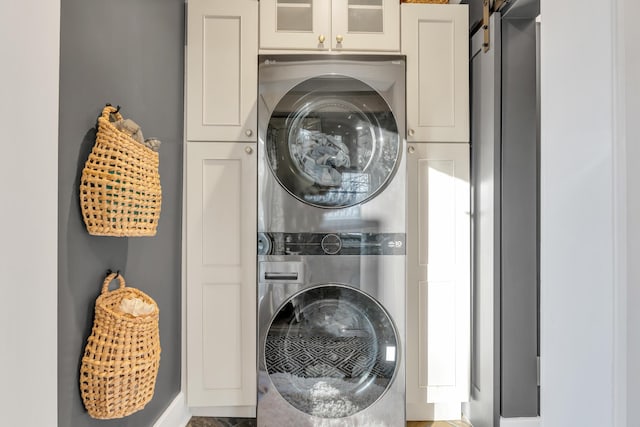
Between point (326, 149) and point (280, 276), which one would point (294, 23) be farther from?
point (280, 276)

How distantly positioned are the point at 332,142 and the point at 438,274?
794mm

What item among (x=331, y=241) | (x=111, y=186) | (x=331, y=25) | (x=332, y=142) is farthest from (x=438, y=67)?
(x=111, y=186)

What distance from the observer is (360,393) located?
1.67 m

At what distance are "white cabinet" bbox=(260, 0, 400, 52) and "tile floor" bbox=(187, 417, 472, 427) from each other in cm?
177

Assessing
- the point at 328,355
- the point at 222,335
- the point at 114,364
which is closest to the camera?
the point at 114,364

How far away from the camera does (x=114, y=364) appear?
1039mm
